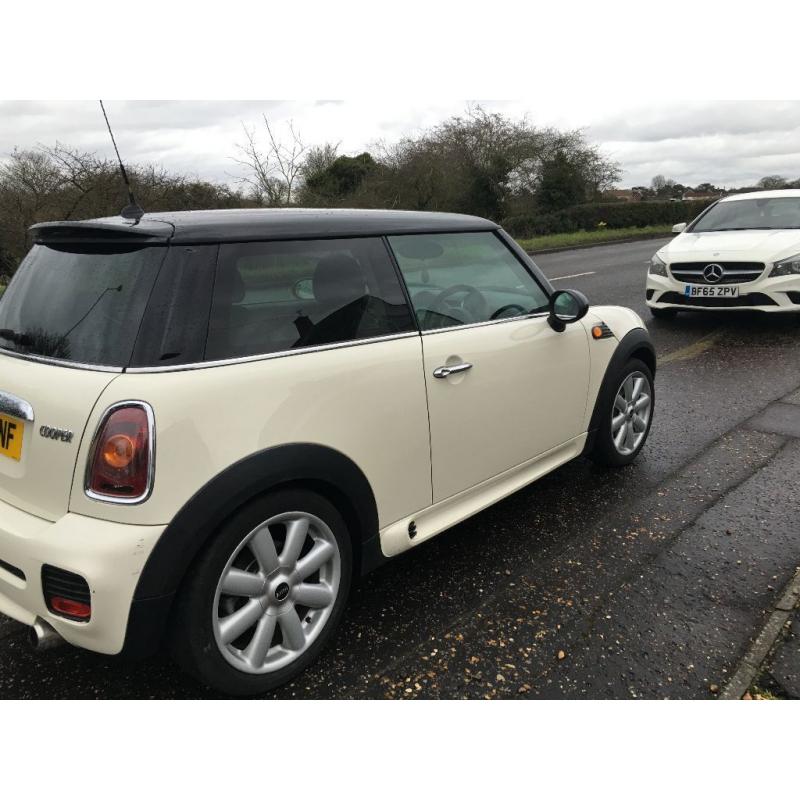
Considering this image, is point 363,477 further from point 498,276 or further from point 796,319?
point 796,319

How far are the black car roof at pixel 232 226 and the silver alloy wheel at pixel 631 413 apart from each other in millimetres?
1700

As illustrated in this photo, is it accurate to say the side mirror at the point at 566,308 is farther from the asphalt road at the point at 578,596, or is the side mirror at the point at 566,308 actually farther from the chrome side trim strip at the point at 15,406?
the chrome side trim strip at the point at 15,406

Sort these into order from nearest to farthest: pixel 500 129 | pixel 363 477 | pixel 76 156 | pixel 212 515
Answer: pixel 212 515 < pixel 363 477 < pixel 76 156 < pixel 500 129

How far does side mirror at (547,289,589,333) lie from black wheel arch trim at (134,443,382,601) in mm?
1370

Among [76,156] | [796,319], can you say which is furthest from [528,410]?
[76,156]

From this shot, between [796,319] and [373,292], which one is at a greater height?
[373,292]

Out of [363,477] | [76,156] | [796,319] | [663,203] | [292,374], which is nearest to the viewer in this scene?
[292,374]

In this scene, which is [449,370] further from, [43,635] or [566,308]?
[43,635]

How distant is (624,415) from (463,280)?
145 cm

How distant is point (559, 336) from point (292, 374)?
5.16ft

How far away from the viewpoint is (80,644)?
1.92 m

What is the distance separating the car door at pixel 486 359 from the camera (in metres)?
Answer: 2.61

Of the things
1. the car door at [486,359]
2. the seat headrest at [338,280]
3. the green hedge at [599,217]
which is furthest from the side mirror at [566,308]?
the green hedge at [599,217]

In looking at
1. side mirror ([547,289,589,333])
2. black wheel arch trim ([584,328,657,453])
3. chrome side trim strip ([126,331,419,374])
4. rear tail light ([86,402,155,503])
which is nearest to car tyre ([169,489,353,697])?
rear tail light ([86,402,155,503])
